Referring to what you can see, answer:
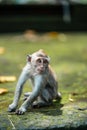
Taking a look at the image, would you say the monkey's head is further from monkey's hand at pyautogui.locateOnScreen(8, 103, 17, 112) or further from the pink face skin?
monkey's hand at pyautogui.locateOnScreen(8, 103, 17, 112)

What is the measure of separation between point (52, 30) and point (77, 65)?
400 centimetres

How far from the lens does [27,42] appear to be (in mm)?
11125

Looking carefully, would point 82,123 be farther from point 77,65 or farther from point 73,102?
point 77,65

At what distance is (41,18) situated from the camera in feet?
41.4

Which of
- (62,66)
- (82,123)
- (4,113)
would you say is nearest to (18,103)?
(4,113)

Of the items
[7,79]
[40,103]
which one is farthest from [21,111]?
[7,79]

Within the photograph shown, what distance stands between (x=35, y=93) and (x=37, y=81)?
0.15 m

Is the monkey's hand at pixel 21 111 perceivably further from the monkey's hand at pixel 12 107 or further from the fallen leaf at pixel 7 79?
the fallen leaf at pixel 7 79

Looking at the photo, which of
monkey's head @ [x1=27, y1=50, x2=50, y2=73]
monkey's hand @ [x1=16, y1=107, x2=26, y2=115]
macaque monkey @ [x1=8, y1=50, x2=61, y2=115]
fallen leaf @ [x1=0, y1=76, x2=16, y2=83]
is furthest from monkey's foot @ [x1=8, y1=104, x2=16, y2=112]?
fallen leaf @ [x1=0, y1=76, x2=16, y2=83]

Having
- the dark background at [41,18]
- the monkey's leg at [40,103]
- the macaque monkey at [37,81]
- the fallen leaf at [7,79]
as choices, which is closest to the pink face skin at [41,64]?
the macaque monkey at [37,81]

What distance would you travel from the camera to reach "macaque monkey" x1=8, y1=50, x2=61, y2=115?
218 inches

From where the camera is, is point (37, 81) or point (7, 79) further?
point (7, 79)

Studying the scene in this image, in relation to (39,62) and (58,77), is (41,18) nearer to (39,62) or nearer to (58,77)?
(58,77)

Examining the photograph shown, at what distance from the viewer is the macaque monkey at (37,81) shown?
553cm
